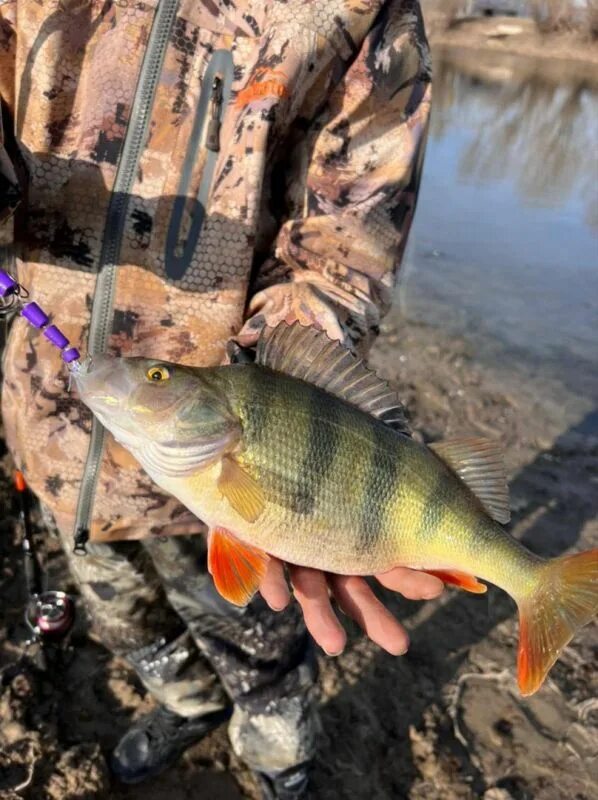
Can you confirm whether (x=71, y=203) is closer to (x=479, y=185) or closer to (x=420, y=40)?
(x=420, y=40)

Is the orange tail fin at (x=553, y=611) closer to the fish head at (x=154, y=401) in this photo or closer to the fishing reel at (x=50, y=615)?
the fish head at (x=154, y=401)

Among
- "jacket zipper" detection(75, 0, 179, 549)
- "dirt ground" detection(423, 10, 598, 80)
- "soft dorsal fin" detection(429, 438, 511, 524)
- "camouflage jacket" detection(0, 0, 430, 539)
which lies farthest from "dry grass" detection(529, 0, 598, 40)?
"soft dorsal fin" detection(429, 438, 511, 524)

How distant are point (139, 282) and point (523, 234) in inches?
338

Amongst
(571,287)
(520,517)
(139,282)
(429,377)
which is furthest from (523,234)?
(139,282)

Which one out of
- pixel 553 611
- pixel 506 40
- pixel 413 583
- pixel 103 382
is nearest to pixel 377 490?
pixel 413 583

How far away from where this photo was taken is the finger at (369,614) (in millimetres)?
1542

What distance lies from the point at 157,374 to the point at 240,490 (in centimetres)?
31

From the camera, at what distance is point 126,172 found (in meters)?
→ 1.87

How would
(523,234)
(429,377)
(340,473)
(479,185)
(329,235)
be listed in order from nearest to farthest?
(340,473) < (329,235) < (429,377) < (523,234) < (479,185)

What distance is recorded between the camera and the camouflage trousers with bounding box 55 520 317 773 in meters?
2.28

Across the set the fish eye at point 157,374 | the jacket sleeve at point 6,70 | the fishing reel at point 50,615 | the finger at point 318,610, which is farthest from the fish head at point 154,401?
the fishing reel at point 50,615

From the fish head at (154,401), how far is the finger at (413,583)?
0.58m

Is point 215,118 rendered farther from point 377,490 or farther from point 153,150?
point 377,490

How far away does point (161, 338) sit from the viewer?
197 centimetres
